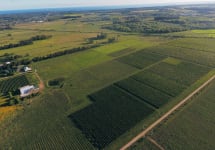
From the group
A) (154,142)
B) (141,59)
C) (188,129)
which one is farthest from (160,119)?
(141,59)

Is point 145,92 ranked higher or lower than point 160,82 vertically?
lower

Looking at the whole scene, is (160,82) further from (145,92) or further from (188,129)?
(188,129)

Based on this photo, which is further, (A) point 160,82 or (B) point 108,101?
(A) point 160,82

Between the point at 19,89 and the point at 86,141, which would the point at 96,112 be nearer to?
the point at 86,141

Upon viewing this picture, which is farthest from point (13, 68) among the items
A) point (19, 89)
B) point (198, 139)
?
point (198, 139)

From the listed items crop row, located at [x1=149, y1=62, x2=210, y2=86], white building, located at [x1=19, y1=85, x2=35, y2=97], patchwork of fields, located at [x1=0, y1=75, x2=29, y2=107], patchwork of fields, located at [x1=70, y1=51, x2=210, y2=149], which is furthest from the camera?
crop row, located at [x1=149, y1=62, x2=210, y2=86]

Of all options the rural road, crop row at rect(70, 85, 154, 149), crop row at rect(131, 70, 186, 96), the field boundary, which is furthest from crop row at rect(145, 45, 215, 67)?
the field boundary

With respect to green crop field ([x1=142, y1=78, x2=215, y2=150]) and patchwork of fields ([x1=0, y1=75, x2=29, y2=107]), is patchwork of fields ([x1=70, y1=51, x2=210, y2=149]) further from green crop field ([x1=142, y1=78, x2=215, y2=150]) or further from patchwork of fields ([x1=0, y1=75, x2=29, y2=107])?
patchwork of fields ([x1=0, y1=75, x2=29, y2=107])
